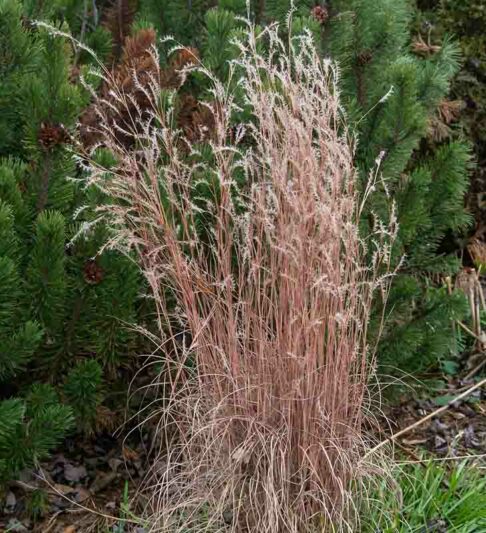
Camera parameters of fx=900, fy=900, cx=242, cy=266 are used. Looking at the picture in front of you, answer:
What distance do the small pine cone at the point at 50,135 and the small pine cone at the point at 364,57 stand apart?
4.18 feet

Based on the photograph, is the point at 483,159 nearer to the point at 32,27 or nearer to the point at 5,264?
the point at 32,27

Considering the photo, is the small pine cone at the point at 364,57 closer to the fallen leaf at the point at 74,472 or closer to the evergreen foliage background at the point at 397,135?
the evergreen foliage background at the point at 397,135

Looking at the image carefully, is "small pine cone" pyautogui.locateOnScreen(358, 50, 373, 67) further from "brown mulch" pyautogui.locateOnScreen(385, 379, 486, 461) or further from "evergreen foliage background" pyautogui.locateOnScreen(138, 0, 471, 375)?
"brown mulch" pyautogui.locateOnScreen(385, 379, 486, 461)

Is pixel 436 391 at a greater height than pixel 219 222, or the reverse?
pixel 219 222

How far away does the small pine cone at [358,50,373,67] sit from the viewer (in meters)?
3.55

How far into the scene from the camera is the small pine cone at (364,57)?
3.55 meters

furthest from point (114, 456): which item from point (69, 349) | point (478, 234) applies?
point (478, 234)

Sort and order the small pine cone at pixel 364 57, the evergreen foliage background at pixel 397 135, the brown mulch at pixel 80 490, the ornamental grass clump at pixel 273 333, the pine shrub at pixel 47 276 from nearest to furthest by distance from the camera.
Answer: the ornamental grass clump at pixel 273 333 < the pine shrub at pixel 47 276 < the brown mulch at pixel 80 490 < the evergreen foliage background at pixel 397 135 < the small pine cone at pixel 364 57

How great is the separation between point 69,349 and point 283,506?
0.93m

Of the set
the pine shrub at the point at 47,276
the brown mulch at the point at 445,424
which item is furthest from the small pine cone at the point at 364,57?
the brown mulch at the point at 445,424

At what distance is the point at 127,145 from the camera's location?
360 centimetres

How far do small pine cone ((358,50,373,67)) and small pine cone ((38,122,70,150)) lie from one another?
1275 mm

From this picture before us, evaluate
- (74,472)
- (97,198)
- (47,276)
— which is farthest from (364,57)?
(74,472)

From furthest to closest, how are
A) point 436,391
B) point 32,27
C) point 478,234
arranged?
point 478,234 < point 436,391 < point 32,27
